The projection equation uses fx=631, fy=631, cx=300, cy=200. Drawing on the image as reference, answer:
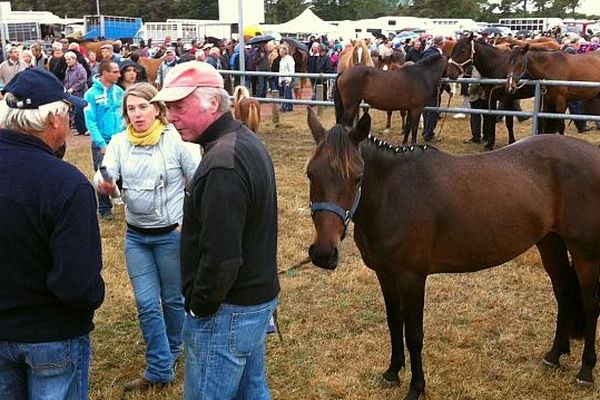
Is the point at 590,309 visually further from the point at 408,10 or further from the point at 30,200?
the point at 408,10

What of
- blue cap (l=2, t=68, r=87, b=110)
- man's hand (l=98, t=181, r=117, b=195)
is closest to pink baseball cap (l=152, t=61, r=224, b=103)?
blue cap (l=2, t=68, r=87, b=110)

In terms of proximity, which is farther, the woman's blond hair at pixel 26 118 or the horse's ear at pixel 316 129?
the horse's ear at pixel 316 129

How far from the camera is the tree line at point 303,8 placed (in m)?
69.9

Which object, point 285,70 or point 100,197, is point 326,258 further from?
point 285,70

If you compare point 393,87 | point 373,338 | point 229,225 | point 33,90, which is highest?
point 33,90

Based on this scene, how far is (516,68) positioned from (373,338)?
22.2ft

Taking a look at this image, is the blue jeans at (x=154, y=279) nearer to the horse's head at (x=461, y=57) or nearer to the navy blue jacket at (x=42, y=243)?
the navy blue jacket at (x=42, y=243)

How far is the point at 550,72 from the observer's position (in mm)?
10172

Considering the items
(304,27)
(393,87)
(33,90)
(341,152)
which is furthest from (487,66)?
(304,27)

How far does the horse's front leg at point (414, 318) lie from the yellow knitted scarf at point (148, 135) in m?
1.62

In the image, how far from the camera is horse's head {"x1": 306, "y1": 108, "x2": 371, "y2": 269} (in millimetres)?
3023

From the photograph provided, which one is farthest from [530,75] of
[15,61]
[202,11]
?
[202,11]

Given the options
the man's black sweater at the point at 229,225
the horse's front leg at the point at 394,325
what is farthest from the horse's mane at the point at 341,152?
the horse's front leg at the point at 394,325

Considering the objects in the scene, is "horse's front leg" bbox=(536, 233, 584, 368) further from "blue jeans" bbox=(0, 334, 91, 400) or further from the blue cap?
the blue cap
